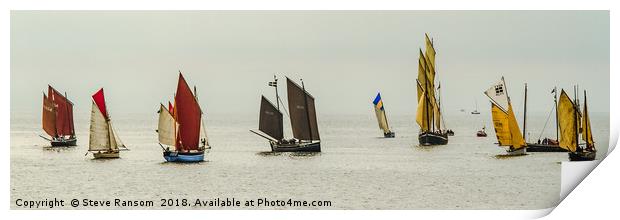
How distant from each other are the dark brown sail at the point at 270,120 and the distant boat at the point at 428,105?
2.13 m

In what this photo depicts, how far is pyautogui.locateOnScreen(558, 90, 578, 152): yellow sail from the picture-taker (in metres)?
19.0

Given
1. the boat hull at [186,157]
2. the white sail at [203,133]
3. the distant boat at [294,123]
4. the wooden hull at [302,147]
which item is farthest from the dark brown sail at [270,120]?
the boat hull at [186,157]

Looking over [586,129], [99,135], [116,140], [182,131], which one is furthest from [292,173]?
[586,129]

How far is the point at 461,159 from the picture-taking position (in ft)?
64.9

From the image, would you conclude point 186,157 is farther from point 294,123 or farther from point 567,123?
point 567,123

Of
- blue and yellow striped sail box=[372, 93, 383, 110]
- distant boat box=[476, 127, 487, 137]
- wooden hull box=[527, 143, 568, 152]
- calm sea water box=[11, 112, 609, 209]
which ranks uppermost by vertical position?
blue and yellow striped sail box=[372, 93, 383, 110]

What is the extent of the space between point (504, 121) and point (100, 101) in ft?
19.0

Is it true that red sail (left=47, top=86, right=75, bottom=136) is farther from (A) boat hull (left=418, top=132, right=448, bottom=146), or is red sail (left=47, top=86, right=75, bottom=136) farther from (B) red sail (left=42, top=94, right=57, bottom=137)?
(A) boat hull (left=418, top=132, right=448, bottom=146)

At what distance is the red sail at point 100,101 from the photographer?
18.7m

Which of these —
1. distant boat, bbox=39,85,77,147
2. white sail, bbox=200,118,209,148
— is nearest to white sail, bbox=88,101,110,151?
distant boat, bbox=39,85,77,147

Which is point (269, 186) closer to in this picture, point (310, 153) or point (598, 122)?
point (310, 153)

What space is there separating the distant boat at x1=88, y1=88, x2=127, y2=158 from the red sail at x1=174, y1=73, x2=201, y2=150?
93 centimetres

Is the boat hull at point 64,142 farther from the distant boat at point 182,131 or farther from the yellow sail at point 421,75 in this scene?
the yellow sail at point 421,75

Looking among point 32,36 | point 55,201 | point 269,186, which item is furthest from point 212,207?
point 32,36
